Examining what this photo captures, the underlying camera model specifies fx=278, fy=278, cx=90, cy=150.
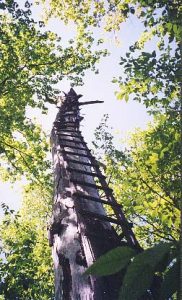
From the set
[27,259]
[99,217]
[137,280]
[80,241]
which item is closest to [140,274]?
[137,280]

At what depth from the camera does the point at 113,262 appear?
0.98 m

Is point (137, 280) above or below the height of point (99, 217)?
below

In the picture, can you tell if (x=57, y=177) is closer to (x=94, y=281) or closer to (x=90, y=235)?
(x=90, y=235)

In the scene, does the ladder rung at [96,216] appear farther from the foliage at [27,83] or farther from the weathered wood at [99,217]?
the foliage at [27,83]

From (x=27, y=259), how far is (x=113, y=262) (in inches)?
350

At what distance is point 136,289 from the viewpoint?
→ 899mm

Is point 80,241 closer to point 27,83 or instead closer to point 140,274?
point 140,274

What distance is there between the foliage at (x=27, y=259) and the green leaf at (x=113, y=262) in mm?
6737

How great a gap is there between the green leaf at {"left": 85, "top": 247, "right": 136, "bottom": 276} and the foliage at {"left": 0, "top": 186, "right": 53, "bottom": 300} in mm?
6737

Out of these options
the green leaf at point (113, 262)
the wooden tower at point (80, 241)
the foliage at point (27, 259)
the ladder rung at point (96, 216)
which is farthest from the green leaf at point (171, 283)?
the foliage at point (27, 259)

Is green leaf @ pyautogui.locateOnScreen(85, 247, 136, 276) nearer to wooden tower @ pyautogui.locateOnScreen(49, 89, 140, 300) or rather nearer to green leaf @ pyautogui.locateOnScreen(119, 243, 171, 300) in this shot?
green leaf @ pyautogui.locateOnScreen(119, 243, 171, 300)

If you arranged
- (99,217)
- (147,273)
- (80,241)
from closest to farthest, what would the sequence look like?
(147,273) < (80,241) < (99,217)

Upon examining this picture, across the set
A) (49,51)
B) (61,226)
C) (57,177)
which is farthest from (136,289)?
(49,51)

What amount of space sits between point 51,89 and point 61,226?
10809 millimetres
